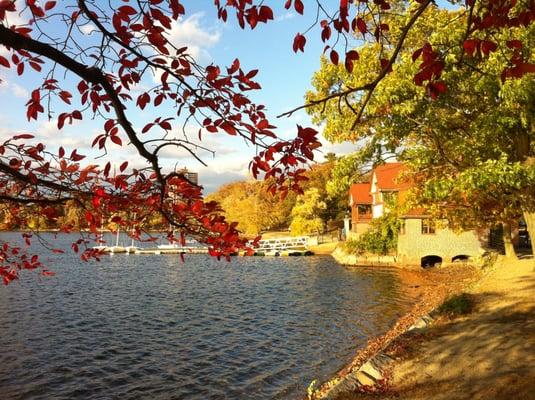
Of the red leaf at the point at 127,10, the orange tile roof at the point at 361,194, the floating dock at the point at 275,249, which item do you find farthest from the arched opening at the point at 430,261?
the red leaf at the point at 127,10

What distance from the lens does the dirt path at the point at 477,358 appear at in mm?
8570

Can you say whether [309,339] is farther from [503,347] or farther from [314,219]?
[314,219]

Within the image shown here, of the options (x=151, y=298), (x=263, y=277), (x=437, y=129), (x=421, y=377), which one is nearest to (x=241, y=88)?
(x=421, y=377)

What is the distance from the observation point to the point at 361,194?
59.7 meters

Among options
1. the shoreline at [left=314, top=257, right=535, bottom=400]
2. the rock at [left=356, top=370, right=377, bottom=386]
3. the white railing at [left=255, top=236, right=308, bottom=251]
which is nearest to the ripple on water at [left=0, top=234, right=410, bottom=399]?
the shoreline at [left=314, top=257, right=535, bottom=400]

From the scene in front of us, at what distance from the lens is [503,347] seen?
10.8 meters

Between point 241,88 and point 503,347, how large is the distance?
1027 cm

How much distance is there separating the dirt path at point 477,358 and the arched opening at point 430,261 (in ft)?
83.3

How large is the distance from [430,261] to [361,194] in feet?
63.2

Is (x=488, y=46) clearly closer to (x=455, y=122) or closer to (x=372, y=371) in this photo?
(x=372, y=371)

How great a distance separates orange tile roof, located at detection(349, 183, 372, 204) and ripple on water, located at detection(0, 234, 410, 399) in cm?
2050

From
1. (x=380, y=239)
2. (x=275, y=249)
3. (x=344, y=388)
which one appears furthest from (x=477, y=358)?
(x=275, y=249)

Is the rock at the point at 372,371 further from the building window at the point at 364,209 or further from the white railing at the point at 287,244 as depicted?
the white railing at the point at 287,244

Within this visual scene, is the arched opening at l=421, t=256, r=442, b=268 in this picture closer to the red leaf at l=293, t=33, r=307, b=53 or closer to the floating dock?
the floating dock
